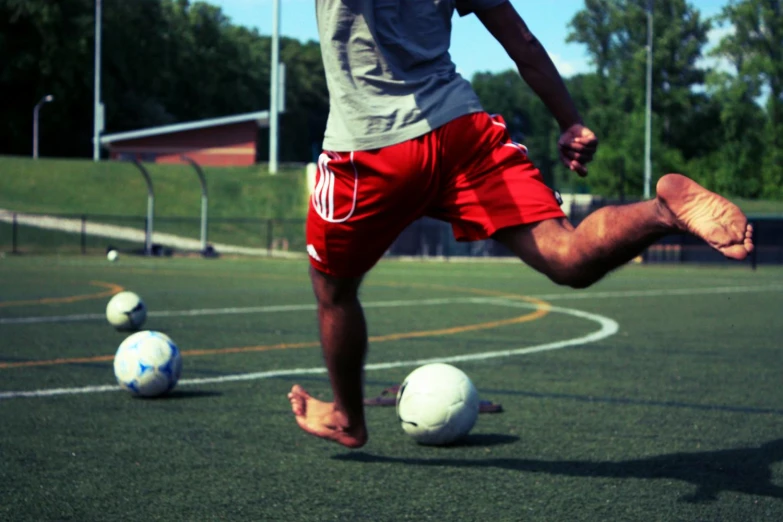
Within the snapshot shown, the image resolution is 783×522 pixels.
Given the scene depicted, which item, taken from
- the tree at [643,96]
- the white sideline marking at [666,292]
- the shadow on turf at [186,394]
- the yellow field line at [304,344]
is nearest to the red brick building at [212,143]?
the tree at [643,96]

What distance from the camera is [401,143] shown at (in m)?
3.75

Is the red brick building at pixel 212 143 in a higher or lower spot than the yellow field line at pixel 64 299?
higher

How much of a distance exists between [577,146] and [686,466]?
4.76 ft

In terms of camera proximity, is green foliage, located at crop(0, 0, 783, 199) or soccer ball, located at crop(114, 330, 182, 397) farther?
green foliage, located at crop(0, 0, 783, 199)

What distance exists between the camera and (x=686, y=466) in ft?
14.6

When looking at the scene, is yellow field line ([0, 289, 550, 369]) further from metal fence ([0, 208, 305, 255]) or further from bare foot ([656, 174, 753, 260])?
metal fence ([0, 208, 305, 255])

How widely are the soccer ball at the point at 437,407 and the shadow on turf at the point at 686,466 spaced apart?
25cm

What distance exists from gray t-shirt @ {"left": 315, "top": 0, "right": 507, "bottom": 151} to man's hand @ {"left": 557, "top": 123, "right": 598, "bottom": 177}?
43cm

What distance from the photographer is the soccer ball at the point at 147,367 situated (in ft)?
19.7

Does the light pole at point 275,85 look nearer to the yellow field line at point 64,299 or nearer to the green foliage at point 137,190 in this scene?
the green foliage at point 137,190

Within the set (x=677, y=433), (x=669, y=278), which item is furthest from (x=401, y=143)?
(x=669, y=278)

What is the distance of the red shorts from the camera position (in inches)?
A: 148

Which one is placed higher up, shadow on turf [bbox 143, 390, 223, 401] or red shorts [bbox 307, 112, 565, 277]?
red shorts [bbox 307, 112, 565, 277]

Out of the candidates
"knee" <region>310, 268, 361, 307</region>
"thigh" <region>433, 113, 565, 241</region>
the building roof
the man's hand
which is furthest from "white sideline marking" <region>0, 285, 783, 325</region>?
the building roof
